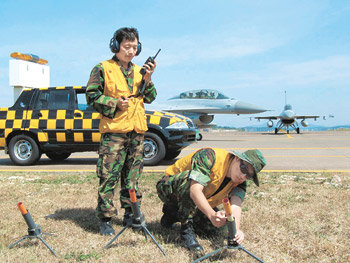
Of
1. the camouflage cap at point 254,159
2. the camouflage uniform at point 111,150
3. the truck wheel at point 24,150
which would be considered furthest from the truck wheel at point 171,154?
the camouflage cap at point 254,159

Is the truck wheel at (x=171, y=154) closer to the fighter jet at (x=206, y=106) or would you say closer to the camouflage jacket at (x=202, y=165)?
the camouflage jacket at (x=202, y=165)

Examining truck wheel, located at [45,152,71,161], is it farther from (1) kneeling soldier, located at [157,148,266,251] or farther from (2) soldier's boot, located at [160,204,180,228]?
(1) kneeling soldier, located at [157,148,266,251]

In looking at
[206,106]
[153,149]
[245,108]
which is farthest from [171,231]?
[245,108]

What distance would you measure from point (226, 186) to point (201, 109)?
17.8 metres

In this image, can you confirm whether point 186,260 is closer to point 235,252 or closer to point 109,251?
point 235,252

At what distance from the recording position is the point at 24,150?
7.18 meters

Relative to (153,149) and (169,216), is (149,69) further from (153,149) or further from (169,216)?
(153,149)

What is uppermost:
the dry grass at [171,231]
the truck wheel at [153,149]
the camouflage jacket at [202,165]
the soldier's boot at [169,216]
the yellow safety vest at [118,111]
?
the yellow safety vest at [118,111]

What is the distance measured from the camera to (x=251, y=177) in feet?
7.75

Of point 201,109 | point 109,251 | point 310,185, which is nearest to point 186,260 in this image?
point 109,251

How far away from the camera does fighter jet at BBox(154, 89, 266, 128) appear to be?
2025cm

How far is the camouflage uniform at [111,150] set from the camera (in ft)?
9.18

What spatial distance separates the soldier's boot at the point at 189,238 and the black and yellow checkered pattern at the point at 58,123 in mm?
4447

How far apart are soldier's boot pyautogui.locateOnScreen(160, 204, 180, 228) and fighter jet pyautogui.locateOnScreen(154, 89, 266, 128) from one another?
17194 mm
